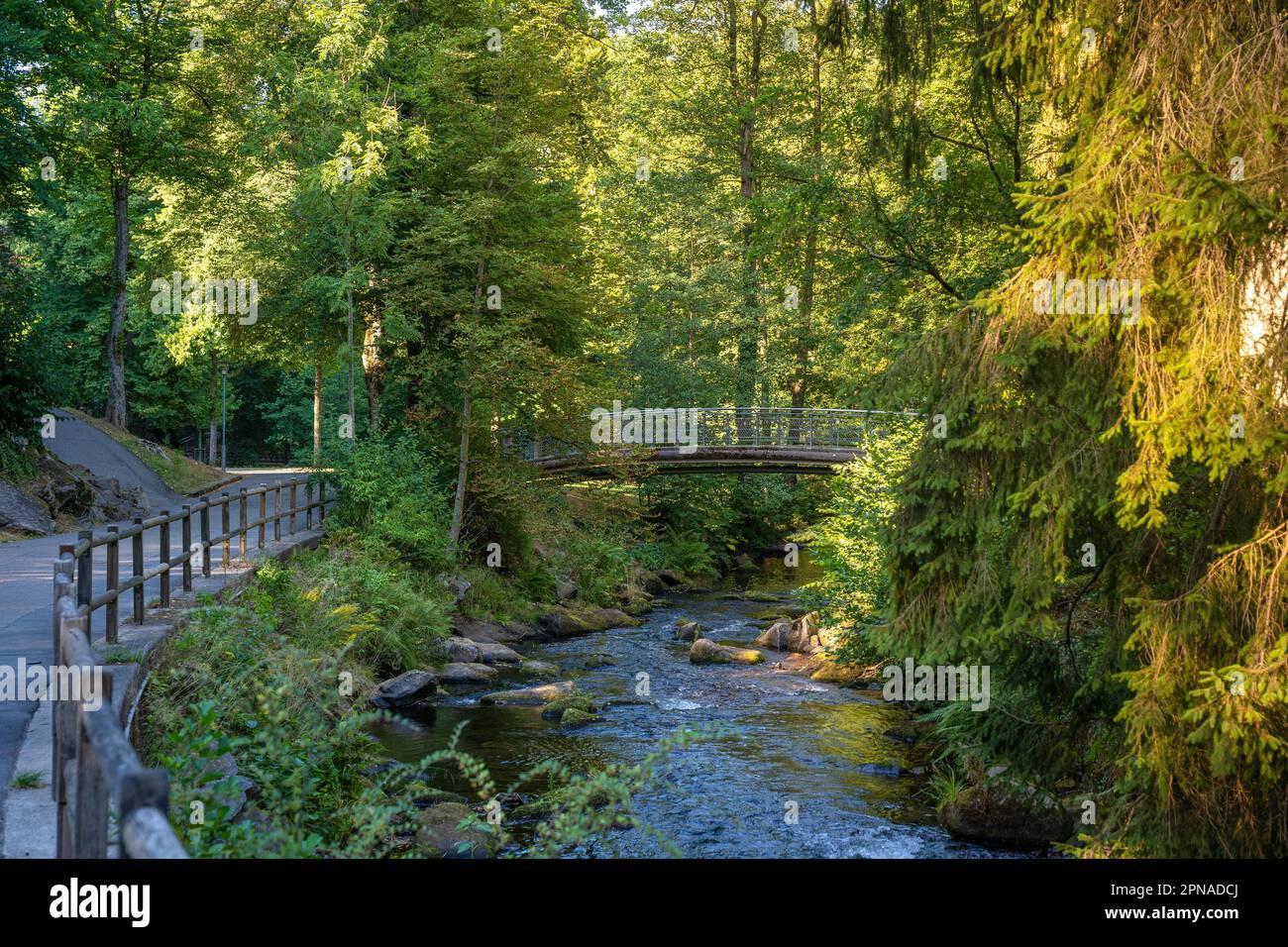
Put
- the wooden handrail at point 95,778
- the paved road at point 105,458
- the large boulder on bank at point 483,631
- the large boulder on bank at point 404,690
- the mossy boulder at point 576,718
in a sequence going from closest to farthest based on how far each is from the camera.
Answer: the wooden handrail at point 95,778, the mossy boulder at point 576,718, the large boulder on bank at point 404,690, the large boulder on bank at point 483,631, the paved road at point 105,458

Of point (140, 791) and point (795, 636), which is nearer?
point (140, 791)

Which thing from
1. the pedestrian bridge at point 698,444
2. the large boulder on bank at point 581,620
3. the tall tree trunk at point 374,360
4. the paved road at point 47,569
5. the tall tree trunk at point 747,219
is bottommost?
the large boulder on bank at point 581,620

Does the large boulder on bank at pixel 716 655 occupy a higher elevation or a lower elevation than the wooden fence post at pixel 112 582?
lower

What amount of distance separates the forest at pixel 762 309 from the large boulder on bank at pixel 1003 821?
653 millimetres

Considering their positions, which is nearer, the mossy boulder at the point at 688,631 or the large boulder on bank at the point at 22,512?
the large boulder on bank at the point at 22,512

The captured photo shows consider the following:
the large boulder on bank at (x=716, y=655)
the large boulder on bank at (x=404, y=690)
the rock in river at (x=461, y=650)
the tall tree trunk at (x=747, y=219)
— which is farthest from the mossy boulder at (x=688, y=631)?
the tall tree trunk at (x=747, y=219)

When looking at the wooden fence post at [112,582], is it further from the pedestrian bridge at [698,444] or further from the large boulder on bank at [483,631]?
the pedestrian bridge at [698,444]

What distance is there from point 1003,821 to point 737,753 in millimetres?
3759

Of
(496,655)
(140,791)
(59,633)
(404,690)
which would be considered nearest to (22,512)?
(496,655)

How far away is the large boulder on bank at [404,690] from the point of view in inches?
672

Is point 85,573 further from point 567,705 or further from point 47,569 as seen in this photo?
point 567,705

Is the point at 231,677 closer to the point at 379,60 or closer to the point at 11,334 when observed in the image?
the point at 11,334

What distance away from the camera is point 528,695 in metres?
17.7
